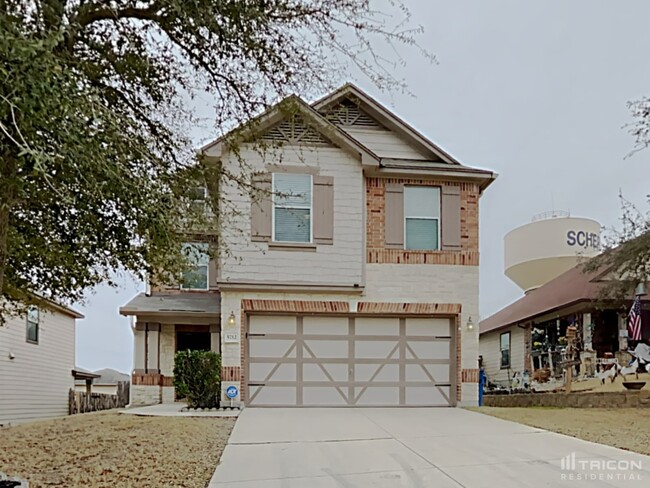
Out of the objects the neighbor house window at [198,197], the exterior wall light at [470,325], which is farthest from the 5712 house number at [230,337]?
the neighbor house window at [198,197]

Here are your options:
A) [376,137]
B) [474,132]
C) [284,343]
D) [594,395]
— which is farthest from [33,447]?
[474,132]

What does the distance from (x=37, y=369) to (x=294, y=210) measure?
11381mm

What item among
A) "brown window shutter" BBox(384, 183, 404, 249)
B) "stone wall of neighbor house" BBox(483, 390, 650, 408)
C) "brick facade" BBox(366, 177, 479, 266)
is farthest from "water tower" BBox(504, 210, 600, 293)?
"brown window shutter" BBox(384, 183, 404, 249)

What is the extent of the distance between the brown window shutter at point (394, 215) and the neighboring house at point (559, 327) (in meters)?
4.97

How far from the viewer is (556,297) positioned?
62.9 ft

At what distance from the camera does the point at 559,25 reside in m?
10.5

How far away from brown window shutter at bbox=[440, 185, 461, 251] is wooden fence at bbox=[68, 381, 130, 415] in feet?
A: 41.7

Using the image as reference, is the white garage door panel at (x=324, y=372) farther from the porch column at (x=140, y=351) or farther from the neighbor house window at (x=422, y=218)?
the porch column at (x=140, y=351)

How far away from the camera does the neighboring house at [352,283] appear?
1356 centimetres

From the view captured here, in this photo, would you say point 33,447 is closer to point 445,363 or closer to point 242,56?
point 242,56

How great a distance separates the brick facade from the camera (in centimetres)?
1409

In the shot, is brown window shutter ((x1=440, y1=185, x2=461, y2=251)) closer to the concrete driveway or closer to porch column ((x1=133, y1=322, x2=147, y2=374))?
the concrete driveway

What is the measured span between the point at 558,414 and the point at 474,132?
26.1 ft

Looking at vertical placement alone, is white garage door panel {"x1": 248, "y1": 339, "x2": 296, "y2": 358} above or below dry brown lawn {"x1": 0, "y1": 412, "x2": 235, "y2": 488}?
above
